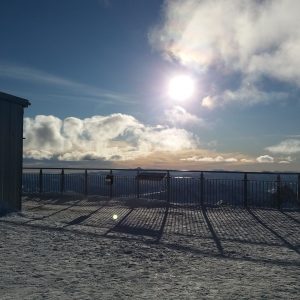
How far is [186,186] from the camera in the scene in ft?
75.3

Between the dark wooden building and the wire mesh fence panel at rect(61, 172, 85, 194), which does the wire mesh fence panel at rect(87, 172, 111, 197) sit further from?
the dark wooden building

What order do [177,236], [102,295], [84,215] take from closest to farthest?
1. [102,295]
2. [177,236]
3. [84,215]

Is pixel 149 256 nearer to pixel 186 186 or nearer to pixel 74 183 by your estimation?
pixel 186 186

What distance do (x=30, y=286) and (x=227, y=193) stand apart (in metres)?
15.9

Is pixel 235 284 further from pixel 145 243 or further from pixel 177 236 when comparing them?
pixel 177 236

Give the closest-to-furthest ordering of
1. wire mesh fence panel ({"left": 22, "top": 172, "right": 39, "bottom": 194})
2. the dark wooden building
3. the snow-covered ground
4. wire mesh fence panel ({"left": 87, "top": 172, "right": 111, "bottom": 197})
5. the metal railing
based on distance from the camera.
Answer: the snow-covered ground < the dark wooden building < the metal railing < wire mesh fence panel ({"left": 87, "top": 172, "right": 111, "bottom": 197}) < wire mesh fence panel ({"left": 22, "top": 172, "right": 39, "bottom": 194})

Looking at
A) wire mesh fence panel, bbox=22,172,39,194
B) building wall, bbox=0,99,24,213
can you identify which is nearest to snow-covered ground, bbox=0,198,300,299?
building wall, bbox=0,99,24,213

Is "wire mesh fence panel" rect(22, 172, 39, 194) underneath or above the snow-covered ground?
above

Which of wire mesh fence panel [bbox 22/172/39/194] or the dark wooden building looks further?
wire mesh fence panel [bbox 22/172/39/194]

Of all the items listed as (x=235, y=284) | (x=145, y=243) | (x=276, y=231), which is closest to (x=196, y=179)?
(x=276, y=231)

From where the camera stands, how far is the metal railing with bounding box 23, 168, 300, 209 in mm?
21594

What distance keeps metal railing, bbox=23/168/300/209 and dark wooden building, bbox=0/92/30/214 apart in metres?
6.56

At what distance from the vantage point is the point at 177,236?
13.0 metres

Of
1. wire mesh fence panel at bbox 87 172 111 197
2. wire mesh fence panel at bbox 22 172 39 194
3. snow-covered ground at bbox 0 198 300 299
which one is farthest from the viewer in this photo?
wire mesh fence panel at bbox 22 172 39 194
